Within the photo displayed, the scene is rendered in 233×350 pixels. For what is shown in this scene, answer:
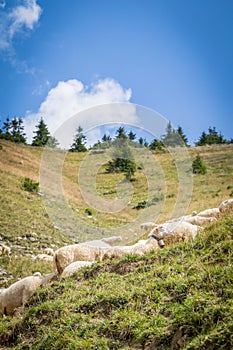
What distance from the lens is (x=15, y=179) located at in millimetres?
38906

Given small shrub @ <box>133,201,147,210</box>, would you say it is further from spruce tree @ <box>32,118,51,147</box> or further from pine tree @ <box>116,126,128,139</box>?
spruce tree @ <box>32,118,51,147</box>

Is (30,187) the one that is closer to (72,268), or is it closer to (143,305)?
(72,268)

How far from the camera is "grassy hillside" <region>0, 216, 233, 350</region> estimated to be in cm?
592

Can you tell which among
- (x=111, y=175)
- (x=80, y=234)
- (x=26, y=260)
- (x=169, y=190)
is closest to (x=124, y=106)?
(x=26, y=260)

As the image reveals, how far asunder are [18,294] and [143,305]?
18.1 ft

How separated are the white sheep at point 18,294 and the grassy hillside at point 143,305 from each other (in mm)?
766

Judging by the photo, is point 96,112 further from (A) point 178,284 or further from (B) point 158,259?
(A) point 178,284

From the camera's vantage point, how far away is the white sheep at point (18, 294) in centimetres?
1105

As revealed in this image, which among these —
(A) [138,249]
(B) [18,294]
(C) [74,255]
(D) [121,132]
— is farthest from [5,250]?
(A) [138,249]

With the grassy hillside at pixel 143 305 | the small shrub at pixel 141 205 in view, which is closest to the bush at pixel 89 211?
the small shrub at pixel 141 205

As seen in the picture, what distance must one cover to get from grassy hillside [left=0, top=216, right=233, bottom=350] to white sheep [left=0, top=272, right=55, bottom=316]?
0.77 metres

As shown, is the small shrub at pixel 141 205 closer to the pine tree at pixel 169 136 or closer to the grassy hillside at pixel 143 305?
the pine tree at pixel 169 136

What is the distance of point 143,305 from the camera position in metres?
7.44

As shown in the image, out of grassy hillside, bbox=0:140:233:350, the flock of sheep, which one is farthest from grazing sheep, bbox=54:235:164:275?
grassy hillside, bbox=0:140:233:350
